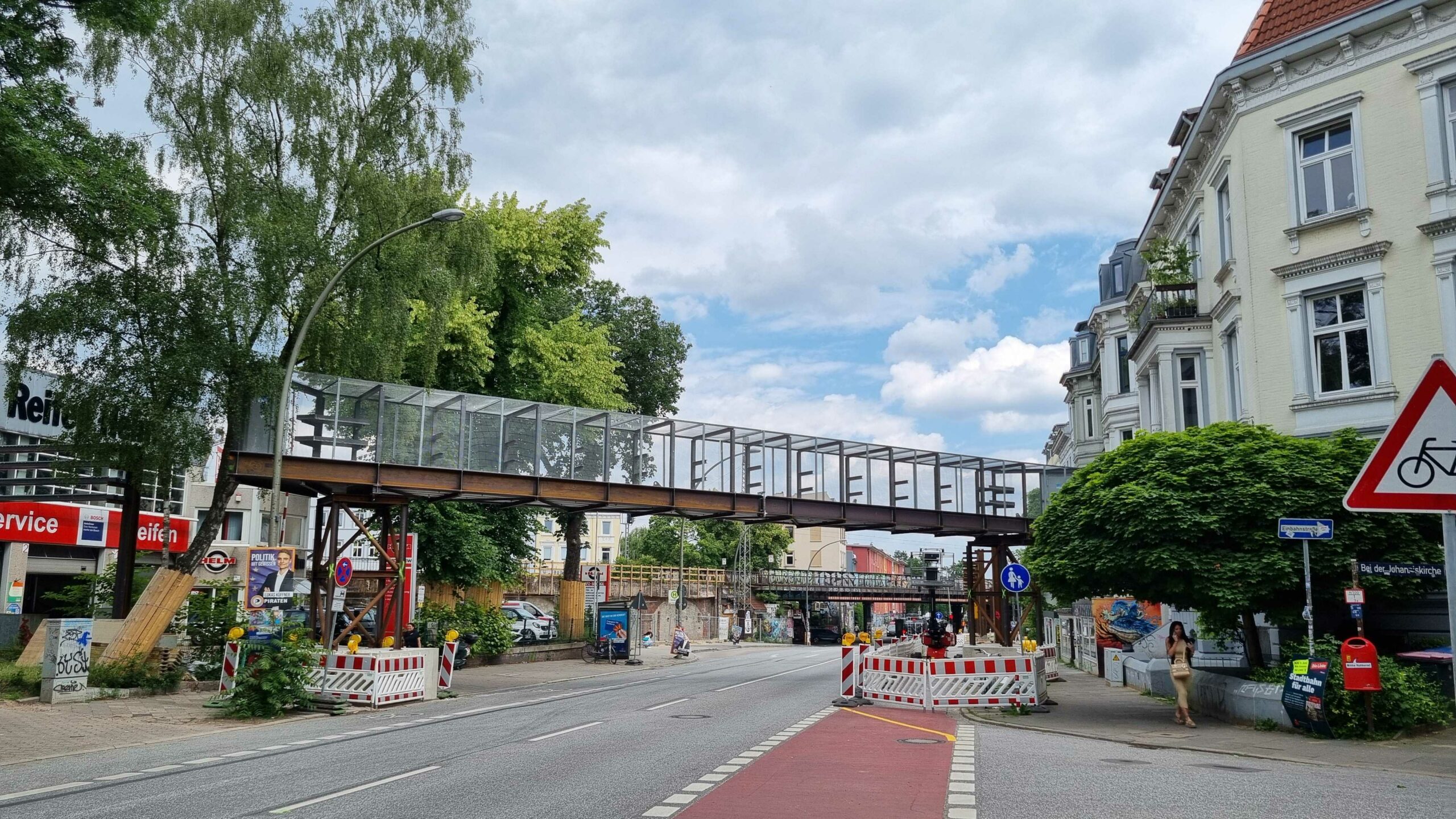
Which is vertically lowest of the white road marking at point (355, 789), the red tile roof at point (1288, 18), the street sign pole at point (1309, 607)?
the white road marking at point (355, 789)

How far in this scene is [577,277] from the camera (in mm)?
43688

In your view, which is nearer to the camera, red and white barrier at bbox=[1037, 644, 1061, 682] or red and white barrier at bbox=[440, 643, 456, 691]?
red and white barrier at bbox=[440, 643, 456, 691]

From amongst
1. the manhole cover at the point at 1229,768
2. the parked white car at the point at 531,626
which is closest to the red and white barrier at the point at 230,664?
the manhole cover at the point at 1229,768

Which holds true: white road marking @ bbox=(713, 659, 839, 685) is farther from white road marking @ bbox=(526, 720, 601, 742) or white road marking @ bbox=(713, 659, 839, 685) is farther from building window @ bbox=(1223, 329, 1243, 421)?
building window @ bbox=(1223, 329, 1243, 421)

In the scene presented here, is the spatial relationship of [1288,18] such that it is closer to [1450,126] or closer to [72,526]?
[1450,126]

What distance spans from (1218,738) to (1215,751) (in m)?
1.64

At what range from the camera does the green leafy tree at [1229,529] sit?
675 inches

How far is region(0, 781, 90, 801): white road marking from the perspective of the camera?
32.8 feet

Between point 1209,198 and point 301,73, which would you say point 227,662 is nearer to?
point 301,73

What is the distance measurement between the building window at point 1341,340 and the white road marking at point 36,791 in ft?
66.9

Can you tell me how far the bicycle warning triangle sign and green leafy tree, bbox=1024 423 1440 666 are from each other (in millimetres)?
12706

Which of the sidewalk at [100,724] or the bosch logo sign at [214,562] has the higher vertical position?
the bosch logo sign at [214,562]

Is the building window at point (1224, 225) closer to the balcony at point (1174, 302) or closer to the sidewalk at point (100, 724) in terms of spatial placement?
the balcony at point (1174, 302)

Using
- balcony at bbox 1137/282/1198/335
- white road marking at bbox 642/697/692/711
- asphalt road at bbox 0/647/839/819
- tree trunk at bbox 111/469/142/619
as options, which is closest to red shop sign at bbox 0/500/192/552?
tree trunk at bbox 111/469/142/619
